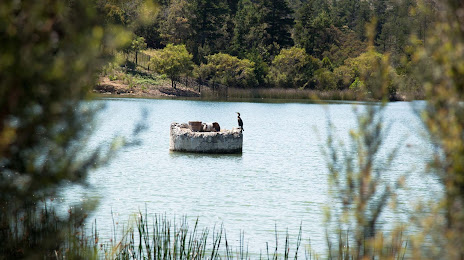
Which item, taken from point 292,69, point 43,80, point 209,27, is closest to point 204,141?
point 43,80

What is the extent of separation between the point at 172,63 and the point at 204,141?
52.0m

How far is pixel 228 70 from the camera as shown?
250ft

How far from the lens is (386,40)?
93375mm

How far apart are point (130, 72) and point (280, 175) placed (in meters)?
56.2

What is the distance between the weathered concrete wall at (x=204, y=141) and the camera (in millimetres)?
20672

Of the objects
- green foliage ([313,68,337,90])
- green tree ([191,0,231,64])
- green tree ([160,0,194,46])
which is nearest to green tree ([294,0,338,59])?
green foliage ([313,68,337,90])

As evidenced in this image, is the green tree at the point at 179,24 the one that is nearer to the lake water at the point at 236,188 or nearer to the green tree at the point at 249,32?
the green tree at the point at 249,32

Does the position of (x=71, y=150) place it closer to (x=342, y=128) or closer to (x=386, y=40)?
(x=342, y=128)

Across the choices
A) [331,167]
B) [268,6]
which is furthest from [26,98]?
[268,6]

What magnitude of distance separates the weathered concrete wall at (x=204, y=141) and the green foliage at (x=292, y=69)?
58.6 m

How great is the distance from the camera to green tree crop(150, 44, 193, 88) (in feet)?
236

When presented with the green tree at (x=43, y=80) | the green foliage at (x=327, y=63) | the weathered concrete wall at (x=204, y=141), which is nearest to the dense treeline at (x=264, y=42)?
the green foliage at (x=327, y=63)

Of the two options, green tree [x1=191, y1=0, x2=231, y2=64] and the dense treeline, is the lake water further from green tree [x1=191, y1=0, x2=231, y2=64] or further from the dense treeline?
green tree [x1=191, y1=0, x2=231, y2=64]

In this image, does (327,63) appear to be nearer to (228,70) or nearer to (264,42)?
(264,42)
